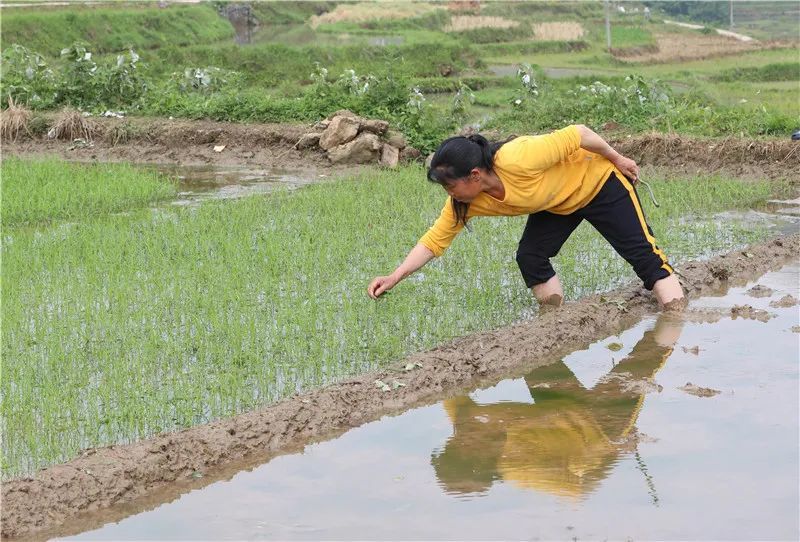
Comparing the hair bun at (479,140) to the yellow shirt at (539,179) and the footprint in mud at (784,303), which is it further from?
the footprint in mud at (784,303)

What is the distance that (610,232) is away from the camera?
5.09 m

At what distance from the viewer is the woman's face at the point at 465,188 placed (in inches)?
174

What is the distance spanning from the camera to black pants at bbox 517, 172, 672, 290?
4996 mm

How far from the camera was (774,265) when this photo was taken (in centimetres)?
646

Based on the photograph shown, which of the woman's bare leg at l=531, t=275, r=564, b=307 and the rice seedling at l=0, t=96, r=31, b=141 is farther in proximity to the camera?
the rice seedling at l=0, t=96, r=31, b=141

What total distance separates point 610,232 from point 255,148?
23.1 ft

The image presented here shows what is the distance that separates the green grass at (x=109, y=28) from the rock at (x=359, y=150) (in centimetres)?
906

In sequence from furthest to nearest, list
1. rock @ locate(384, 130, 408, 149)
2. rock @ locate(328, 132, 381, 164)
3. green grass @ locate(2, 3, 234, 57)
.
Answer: green grass @ locate(2, 3, 234, 57) < rock @ locate(384, 130, 408, 149) < rock @ locate(328, 132, 381, 164)

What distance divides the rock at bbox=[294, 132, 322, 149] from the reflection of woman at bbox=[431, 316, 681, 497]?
6626 mm

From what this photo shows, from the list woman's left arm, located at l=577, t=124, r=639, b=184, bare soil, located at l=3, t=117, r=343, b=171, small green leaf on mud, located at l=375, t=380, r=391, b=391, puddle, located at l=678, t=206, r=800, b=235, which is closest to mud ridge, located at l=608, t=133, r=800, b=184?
puddle, located at l=678, t=206, r=800, b=235

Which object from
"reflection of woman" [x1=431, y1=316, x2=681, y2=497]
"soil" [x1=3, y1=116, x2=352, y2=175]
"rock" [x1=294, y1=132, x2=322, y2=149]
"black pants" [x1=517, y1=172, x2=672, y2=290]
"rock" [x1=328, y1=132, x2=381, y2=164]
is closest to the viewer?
"reflection of woman" [x1=431, y1=316, x2=681, y2=497]

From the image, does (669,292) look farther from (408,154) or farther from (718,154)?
(408,154)

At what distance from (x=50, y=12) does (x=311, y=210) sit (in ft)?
52.3

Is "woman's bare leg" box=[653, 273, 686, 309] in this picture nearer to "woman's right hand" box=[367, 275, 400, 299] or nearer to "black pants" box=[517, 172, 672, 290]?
"black pants" box=[517, 172, 672, 290]
